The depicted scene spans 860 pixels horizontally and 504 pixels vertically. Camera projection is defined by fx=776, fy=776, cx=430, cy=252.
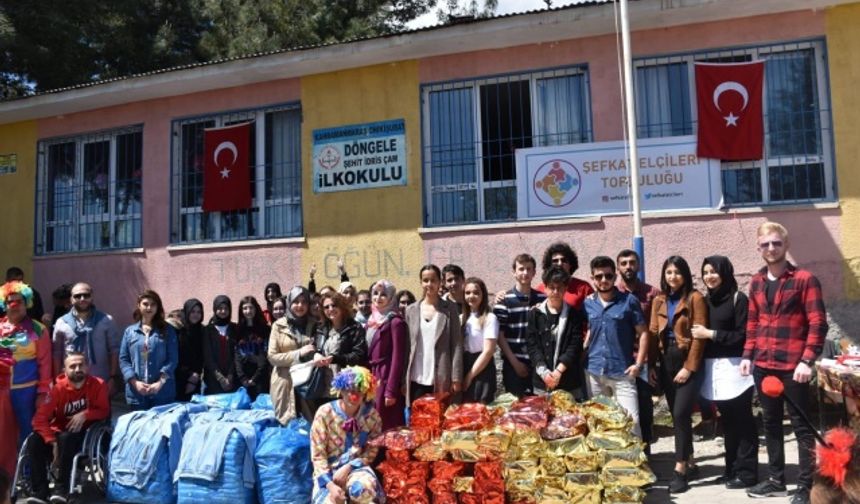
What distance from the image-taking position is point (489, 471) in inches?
226

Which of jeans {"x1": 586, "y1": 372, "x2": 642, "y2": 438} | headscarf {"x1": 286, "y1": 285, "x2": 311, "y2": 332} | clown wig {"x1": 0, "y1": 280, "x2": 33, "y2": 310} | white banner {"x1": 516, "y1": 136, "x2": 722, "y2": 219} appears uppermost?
white banner {"x1": 516, "y1": 136, "x2": 722, "y2": 219}

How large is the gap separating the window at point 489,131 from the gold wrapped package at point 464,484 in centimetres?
453

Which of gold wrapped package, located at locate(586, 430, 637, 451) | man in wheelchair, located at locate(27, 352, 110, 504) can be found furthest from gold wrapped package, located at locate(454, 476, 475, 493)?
man in wheelchair, located at locate(27, 352, 110, 504)

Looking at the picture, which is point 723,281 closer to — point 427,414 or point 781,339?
point 781,339

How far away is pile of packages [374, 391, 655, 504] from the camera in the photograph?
552 cm

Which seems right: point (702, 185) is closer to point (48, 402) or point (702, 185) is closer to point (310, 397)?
point (310, 397)

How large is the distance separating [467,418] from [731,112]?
536 cm

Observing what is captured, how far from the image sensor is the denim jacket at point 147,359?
7.57 metres

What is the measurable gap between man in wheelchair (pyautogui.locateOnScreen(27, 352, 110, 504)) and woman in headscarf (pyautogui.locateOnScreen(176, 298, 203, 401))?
118 cm

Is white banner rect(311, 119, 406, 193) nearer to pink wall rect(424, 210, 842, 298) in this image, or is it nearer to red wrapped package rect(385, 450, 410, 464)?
pink wall rect(424, 210, 842, 298)

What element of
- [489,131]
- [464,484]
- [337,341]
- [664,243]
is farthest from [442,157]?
[464,484]

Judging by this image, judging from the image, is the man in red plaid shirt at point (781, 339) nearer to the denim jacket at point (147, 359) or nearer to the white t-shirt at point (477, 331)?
the white t-shirt at point (477, 331)

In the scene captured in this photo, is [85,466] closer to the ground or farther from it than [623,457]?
closer to the ground

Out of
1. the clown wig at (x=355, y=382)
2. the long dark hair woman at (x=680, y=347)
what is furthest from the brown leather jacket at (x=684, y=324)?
the clown wig at (x=355, y=382)
